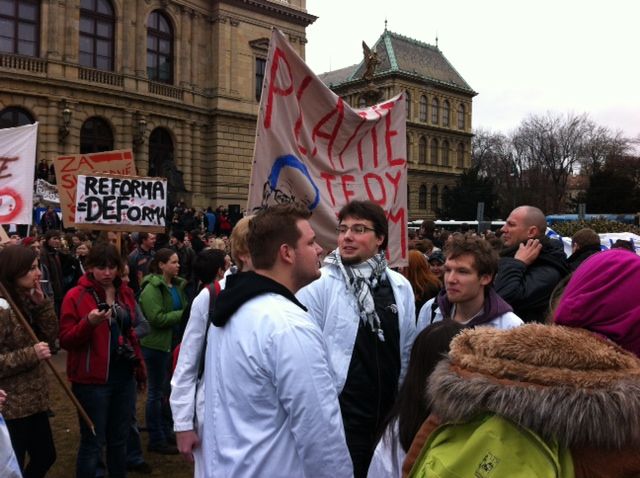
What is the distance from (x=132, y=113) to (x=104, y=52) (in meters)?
3.05

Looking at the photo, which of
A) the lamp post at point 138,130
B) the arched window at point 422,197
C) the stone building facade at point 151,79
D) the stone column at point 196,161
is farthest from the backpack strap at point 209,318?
the arched window at point 422,197

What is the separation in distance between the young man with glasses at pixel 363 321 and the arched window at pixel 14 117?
26136 mm

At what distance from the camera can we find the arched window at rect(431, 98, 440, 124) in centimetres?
6481

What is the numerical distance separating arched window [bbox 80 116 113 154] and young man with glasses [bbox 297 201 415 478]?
2732 cm

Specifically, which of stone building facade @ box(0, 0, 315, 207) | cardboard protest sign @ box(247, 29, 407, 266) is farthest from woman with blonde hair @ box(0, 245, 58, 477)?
stone building facade @ box(0, 0, 315, 207)

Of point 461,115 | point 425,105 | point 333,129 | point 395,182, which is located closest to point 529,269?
point 395,182

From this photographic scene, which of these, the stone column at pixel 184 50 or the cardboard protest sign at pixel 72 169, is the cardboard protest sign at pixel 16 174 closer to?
the cardboard protest sign at pixel 72 169

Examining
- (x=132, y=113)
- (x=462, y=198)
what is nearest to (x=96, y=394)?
(x=132, y=113)

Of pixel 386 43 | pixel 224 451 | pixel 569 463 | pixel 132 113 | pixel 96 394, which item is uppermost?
pixel 386 43

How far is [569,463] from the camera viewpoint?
149cm

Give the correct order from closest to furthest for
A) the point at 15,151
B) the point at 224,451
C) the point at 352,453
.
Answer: the point at 224,451 → the point at 352,453 → the point at 15,151

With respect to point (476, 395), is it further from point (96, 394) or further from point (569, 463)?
point (96, 394)

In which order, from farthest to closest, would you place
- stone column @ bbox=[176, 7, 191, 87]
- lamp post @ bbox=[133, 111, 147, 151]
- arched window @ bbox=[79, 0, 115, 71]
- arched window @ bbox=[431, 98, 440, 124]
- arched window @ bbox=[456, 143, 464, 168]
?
arched window @ bbox=[456, 143, 464, 168] < arched window @ bbox=[431, 98, 440, 124] < stone column @ bbox=[176, 7, 191, 87] < lamp post @ bbox=[133, 111, 147, 151] < arched window @ bbox=[79, 0, 115, 71]

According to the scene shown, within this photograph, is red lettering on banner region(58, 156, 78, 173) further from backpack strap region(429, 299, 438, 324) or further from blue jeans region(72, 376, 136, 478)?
backpack strap region(429, 299, 438, 324)
